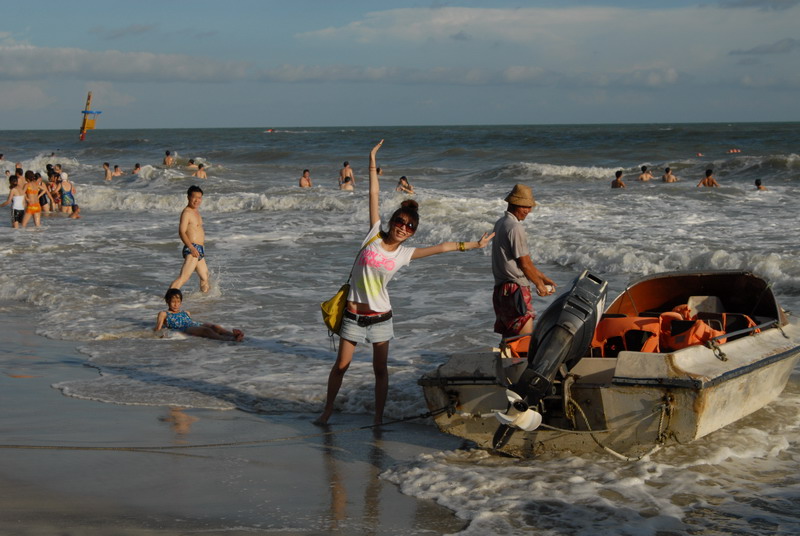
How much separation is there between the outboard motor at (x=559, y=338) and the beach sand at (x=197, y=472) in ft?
2.70

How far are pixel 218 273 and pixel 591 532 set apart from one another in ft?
32.1

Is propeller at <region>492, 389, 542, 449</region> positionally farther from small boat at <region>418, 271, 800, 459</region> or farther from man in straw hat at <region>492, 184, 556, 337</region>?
man in straw hat at <region>492, 184, 556, 337</region>

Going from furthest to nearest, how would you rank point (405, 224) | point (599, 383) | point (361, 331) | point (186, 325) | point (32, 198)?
1. point (32, 198)
2. point (186, 325)
3. point (361, 331)
4. point (405, 224)
5. point (599, 383)

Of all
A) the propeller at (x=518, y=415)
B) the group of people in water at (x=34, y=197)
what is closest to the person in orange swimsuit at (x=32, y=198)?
the group of people in water at (x=34, y=197)

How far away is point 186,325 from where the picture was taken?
9617 mm

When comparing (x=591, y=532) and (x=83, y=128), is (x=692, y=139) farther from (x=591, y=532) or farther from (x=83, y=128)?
(x=591, y=532)

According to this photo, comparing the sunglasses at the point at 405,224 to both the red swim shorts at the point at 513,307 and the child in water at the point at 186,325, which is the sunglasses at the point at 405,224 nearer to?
the red swim shorts at the point at 513,307

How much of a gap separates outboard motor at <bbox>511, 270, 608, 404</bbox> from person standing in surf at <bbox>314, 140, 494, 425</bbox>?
0.85 m

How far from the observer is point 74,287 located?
12453 millimetres

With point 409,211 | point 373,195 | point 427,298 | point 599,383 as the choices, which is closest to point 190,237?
point 427,298

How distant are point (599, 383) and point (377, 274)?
1.60m

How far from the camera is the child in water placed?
9.45 m

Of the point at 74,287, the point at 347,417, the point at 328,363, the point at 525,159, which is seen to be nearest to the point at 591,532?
the point at 347,417

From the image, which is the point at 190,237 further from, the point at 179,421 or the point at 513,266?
the point at 513,266
